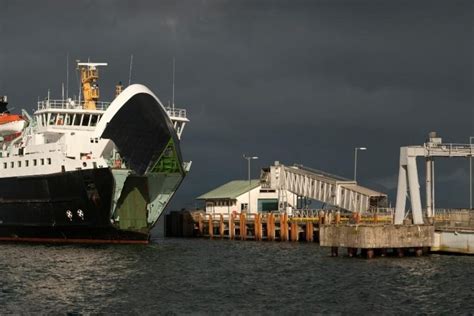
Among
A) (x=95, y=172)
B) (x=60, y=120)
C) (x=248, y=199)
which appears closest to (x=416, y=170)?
(x=95, y=172)

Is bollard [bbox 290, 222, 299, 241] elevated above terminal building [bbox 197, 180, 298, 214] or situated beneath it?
situated beneath

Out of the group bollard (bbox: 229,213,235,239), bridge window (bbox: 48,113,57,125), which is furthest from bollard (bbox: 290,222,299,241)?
bridge window (bbox: 48,113,57,125)

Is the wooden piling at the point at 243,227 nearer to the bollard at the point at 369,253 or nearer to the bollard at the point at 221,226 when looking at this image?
the bollard at the point at 221,226

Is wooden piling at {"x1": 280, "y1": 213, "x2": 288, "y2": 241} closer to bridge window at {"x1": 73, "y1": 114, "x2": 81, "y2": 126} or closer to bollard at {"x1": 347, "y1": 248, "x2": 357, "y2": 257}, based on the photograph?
bollard at {"x1": 347, "y1": 248, "x2": 357, "y2": 257}

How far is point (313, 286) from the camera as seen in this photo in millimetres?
38406

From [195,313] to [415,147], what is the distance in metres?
24.7

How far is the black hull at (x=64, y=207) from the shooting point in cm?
5569

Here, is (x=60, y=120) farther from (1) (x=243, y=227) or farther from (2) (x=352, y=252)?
(2) (x=352, y=252)

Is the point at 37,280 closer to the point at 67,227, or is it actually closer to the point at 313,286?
the point at 313,286

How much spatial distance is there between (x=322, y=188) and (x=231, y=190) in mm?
16681

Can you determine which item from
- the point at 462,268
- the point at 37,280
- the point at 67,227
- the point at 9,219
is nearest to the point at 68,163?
the point at 67,227

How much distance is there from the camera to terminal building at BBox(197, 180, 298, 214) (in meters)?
82.6

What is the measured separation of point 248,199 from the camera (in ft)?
272

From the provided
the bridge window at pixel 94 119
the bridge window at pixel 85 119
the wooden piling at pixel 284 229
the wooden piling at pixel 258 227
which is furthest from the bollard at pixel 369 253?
the bridge window at pixel 85 119
